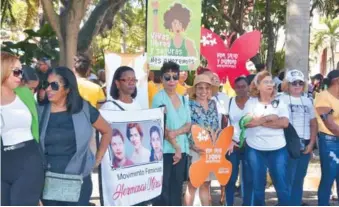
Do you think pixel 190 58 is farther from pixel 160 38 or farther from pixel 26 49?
pixel 26 49

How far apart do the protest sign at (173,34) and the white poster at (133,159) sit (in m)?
1.83

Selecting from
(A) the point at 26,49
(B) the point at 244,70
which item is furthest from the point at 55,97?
(A) the point at 26,49

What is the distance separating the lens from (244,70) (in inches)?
426

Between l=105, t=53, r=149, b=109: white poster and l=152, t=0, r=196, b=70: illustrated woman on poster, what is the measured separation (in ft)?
2.97

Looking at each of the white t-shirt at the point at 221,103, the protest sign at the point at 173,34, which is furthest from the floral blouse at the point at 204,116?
the protest sign at the point at 173,34

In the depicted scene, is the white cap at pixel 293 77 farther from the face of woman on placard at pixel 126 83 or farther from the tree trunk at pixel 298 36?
the tree trunk at pixel 298 36

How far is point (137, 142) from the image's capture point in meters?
6.88

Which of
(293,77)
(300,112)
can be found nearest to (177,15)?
(293,77)

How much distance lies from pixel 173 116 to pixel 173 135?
0.20 meters

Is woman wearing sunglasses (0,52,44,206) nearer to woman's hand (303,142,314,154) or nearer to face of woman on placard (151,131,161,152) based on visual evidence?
face of woman on placard (151,131,161,152)

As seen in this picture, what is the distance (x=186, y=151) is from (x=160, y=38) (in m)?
1.93

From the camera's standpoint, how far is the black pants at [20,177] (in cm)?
534

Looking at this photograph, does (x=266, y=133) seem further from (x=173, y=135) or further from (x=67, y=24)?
(x=67, y=24)

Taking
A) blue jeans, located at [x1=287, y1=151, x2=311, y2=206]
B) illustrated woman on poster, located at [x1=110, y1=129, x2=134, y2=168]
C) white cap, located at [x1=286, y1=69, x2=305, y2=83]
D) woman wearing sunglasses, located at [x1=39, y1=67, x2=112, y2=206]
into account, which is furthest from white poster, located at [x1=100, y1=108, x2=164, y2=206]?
blue jeans, located at [x1=287, y1=151, x2=311, y2=206]
